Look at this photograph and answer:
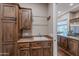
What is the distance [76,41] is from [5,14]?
1507 mm

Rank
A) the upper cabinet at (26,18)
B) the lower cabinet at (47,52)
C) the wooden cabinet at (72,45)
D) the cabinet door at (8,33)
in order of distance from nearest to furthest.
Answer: the lower cabinet at (47,52) → the wooden cabinet at (72,45) → the upper cabinet at (26,18) → the cabinet door at (8,33)

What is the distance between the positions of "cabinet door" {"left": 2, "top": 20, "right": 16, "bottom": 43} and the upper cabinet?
22cm

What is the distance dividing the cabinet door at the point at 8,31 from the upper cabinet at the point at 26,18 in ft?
0.71

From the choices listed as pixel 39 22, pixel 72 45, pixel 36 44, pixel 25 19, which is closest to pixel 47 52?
pixel 36 44

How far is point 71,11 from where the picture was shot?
2021mm

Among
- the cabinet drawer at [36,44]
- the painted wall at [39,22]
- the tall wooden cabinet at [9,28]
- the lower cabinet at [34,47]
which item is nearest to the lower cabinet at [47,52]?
the lower cabinet at [34,47]

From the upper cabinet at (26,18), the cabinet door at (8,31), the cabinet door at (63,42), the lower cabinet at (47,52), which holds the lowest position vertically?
the lower cabinet at (47,52)

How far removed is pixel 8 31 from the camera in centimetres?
232

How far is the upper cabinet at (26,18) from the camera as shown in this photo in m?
2.10

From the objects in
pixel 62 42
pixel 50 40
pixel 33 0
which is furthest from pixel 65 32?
pixel 33 0

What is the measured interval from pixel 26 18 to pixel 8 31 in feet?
1.61

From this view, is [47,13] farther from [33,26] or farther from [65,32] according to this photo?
[65,32]

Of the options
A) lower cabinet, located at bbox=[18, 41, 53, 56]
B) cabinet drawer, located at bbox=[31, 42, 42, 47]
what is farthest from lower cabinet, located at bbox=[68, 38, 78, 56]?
cabinet drawer, located at bbox=[31, 42, 42, 47]

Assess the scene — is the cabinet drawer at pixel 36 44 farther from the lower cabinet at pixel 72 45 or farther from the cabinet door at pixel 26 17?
the lower cabinet at pixel 72 45
